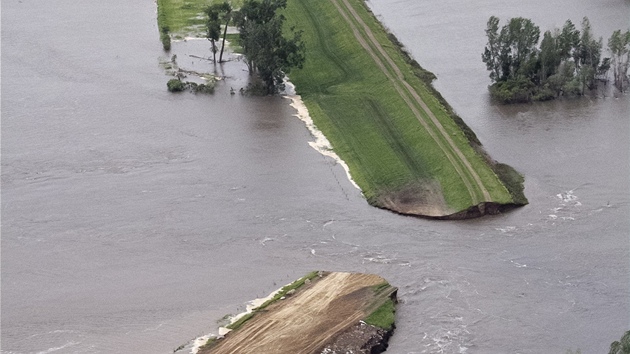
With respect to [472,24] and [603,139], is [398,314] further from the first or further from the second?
[472,24]

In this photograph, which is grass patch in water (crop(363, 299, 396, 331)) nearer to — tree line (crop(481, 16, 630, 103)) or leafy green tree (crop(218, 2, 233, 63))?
tree line (crop(481, 16, 630, 103))

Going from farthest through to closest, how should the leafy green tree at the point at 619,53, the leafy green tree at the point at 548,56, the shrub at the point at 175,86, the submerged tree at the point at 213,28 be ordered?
the submerged tree at the point at 213,28, the shrub at the point at 175,86, the leafy green tree at the point at 619,53, the leafy green tree at the point at 548,56

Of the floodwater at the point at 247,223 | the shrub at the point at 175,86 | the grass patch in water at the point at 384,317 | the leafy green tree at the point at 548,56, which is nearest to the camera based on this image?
the grass patch in water at the point at 384,317

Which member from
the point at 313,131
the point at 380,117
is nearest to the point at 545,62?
the point at 380,117

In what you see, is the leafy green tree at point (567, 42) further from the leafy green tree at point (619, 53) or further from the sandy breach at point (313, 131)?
the sandy breach at point (313, 131)

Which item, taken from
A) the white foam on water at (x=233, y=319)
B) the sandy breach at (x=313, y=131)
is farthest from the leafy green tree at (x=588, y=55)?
the white foam on water at (x=233, y=319)
